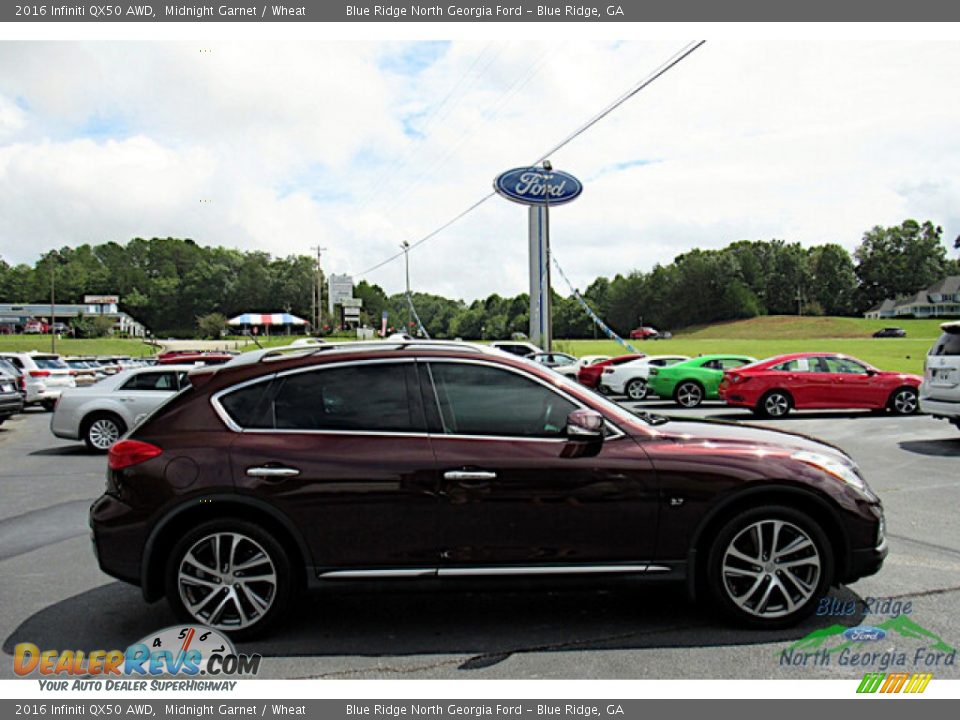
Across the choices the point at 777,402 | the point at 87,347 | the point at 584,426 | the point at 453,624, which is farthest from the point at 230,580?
the point at 87,347

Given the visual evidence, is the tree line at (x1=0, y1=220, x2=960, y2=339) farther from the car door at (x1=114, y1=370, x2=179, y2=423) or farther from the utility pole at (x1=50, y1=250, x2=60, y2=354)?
the car door at (x1=114, y1=370, x2=179, y2=423)

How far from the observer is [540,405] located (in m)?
4.45

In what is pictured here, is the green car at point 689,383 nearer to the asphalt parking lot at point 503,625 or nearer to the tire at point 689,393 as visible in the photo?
the tire at point 689,393

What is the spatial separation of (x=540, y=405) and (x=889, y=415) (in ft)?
49.4

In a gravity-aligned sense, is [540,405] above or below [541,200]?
below

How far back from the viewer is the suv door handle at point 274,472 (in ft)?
13.9

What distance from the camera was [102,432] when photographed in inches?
497

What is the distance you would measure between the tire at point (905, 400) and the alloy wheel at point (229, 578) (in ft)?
52.2

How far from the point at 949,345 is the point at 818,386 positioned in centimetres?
509

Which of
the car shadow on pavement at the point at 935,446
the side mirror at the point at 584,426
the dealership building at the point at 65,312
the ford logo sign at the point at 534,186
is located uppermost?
the ford logo sign at the point at 534,186

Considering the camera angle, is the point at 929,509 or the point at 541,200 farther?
the point at 541,200

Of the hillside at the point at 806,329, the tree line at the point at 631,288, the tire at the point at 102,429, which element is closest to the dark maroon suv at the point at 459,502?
the tire at the point at 102,429

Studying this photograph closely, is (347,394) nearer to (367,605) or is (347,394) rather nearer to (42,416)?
(367,605)
